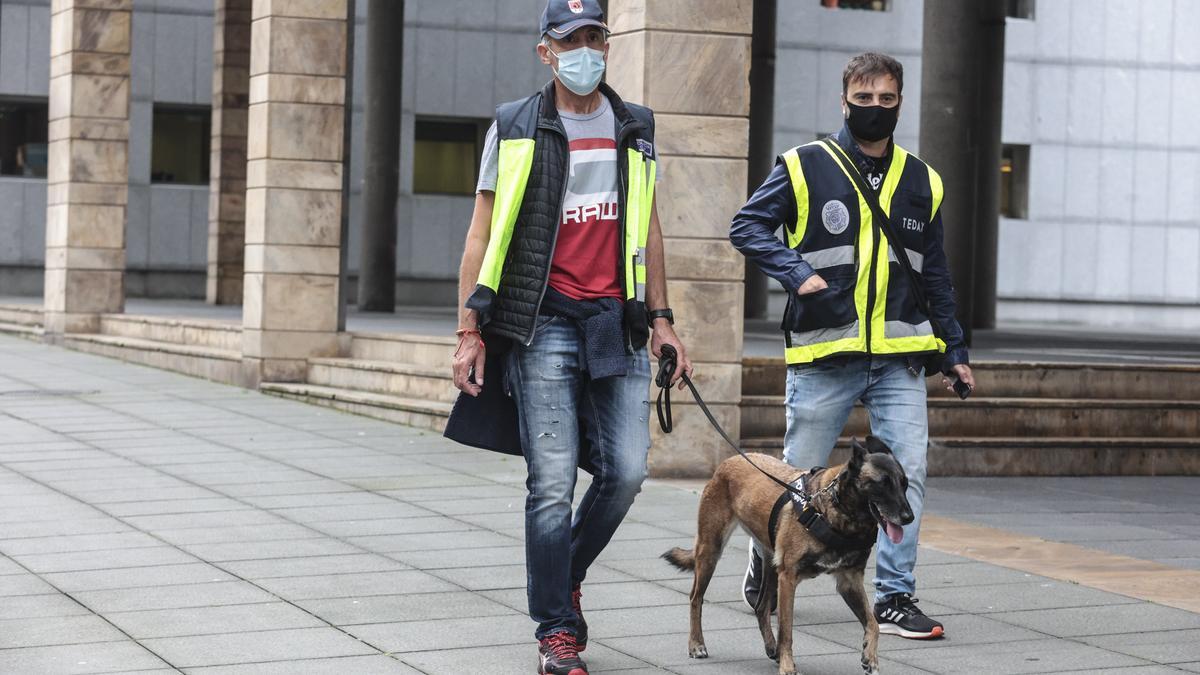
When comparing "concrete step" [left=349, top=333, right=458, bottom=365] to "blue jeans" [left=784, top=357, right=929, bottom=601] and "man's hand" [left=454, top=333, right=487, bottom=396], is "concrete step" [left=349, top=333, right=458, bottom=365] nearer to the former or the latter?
"blue jeans" [left=784, top=357, right=929, bottom=601]

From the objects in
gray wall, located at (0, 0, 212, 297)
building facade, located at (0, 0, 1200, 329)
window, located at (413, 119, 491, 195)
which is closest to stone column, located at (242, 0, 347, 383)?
building facade, located at (0, 0, 1200, 329)

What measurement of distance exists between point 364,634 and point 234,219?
1014 inches

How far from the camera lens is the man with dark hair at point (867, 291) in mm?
6594

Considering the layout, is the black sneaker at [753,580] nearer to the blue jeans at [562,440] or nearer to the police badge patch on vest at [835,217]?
the blue jeans at [562,440]

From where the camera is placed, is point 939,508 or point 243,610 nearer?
point 243,610

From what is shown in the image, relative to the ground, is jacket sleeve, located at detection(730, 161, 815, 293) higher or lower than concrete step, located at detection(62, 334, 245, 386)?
higher

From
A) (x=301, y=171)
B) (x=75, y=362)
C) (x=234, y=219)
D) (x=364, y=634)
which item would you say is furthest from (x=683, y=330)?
(x=234, y=219)

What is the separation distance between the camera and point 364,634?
6.47 metres

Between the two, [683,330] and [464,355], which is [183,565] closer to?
[464,355]

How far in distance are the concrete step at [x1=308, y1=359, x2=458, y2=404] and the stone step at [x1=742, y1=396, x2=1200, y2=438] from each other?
2.66m

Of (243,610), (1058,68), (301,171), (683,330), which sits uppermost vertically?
(1058,68)

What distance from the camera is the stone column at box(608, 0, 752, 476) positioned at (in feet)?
37.4

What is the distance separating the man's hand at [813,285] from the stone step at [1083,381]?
20.7ft

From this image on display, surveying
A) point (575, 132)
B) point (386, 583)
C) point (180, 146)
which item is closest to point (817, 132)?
point (180, 146)
